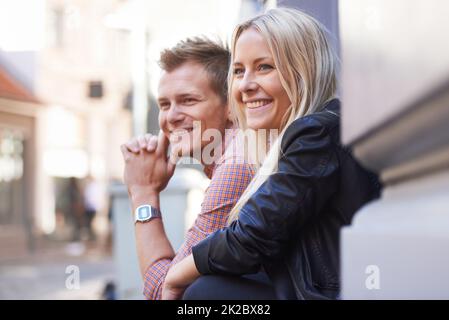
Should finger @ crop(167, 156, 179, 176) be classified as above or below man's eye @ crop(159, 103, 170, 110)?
below

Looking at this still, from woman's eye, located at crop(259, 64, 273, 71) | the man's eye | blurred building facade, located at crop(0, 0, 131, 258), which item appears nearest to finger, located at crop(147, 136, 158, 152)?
the man's eye

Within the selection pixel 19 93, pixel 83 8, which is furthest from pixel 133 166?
pixel 83 8

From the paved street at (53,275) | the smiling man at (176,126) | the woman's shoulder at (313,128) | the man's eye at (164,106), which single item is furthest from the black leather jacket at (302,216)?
the paved street at (53,275)

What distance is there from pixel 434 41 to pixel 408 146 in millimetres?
231

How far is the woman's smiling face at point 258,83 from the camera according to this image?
1.83m

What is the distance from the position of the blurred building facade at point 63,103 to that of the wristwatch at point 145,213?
495 inches

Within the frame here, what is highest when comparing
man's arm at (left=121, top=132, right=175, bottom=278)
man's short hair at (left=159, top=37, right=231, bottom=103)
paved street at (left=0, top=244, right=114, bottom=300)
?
man's short hair at (left=159, top=37, right=231, bottom=103)

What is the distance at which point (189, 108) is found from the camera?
90.6 inches

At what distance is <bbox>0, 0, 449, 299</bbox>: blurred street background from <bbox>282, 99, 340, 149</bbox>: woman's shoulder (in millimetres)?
166

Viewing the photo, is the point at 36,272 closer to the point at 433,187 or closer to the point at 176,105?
the point at 176,105

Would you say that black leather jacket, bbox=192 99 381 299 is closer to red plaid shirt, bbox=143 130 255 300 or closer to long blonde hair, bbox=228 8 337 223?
long blonde hair, bbox=228 8 337 223

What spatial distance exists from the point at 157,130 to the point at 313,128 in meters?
2.78

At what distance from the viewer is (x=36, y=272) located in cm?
1223

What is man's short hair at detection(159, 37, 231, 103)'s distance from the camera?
2309 mm
